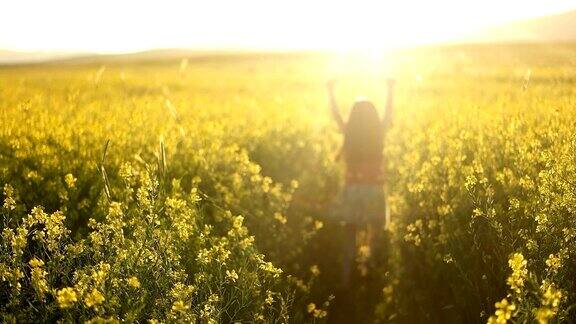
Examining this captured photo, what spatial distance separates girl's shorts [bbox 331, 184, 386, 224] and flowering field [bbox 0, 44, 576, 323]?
0.34 meters

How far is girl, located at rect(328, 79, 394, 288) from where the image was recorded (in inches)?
268

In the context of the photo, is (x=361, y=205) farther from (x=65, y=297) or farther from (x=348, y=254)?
(x=65, y=297)

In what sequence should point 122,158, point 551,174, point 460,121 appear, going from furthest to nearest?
point 460,121
point 122,158
point 551,174

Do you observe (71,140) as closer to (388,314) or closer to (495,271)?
(388,314)

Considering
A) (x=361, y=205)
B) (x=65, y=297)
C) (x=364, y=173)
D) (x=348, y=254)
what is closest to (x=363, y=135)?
(x=364, y=173)

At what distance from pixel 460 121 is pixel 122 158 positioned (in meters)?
A: 4.94

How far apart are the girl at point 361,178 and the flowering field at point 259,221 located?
336 millimetres

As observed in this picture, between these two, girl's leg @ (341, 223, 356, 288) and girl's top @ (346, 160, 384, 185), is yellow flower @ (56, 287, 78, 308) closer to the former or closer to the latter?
girl's leg @ (341, 223, 356, 288)

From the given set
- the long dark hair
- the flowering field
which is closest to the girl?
the long dark hair

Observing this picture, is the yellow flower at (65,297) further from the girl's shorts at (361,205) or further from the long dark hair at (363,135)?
the long dark hair at (363,135)

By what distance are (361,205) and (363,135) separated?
29.2 inches

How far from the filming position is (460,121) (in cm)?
927

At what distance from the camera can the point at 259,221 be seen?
6.73 m

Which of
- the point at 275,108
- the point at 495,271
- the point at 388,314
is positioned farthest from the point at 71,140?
the point at 275,108
